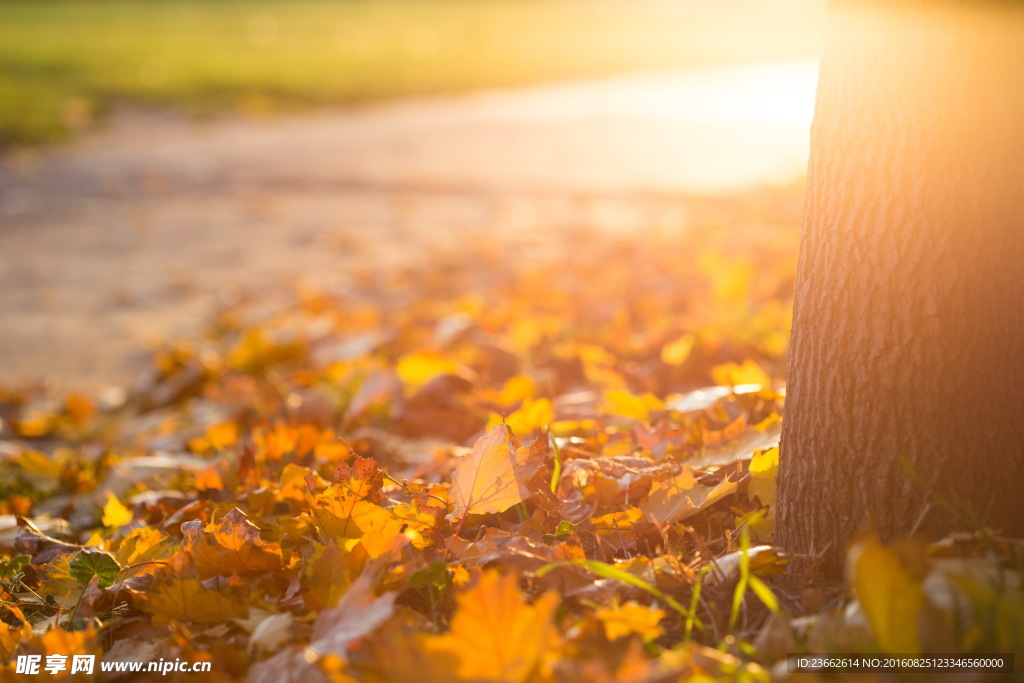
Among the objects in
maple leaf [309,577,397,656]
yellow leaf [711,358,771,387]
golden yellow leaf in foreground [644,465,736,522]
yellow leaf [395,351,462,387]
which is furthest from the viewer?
yellow leaf [395,351,462,387]

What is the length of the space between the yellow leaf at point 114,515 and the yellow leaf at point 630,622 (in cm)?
111

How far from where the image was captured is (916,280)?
1314mm

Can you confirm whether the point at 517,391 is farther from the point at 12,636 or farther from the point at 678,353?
the point at 12,636

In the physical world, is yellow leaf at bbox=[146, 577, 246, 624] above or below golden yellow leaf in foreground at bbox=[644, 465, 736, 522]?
below

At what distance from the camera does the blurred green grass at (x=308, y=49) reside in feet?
49.5

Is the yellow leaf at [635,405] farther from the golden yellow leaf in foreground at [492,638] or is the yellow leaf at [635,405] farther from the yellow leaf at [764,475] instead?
the golden yellow leaf in foreground at [492,638]

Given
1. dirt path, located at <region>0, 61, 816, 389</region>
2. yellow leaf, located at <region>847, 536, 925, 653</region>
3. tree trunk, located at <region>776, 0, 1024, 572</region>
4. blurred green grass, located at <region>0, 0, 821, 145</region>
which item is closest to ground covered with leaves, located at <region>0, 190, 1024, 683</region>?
yellow leaf, located at <region>847, 536, 925, 653</region>

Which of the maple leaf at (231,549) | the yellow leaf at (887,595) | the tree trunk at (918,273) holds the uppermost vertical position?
the tree trunk at (918,273)

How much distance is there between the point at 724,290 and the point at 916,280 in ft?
8.42

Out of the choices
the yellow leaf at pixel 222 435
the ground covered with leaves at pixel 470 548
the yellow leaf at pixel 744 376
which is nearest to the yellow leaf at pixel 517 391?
the ground covered with leaves at pixel 470 548

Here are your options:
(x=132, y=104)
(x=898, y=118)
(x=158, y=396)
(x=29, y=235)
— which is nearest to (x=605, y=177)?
(x=29, y=235)

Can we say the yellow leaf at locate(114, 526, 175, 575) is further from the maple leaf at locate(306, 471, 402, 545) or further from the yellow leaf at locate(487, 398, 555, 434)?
the yellow leaf at locate(487, 398, 555, 434)

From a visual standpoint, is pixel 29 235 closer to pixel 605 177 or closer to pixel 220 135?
pixel 605 177

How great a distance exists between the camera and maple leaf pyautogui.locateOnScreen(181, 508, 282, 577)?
4.60ft
